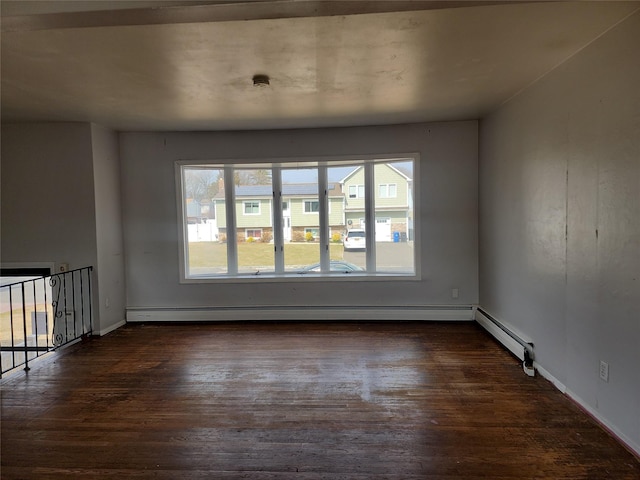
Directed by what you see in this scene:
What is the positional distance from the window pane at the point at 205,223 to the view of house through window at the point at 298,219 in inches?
0.5

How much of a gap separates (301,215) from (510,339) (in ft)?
9.10

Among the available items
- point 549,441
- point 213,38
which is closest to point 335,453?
point 549,441

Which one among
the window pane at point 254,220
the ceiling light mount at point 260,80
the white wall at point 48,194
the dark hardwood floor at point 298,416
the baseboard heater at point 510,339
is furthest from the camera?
the window pane at point 254,220

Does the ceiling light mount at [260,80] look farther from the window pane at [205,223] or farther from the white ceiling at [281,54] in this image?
the window pane at [205,223]

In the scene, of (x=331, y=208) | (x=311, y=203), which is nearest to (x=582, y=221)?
(x=331, y=208)

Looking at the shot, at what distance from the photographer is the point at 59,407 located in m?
2.58

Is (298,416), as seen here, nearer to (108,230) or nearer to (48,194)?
(108,230)

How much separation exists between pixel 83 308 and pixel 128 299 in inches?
22.3

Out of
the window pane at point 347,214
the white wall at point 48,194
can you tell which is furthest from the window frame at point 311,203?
the white wall at point 48,194

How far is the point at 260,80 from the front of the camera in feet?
8.81

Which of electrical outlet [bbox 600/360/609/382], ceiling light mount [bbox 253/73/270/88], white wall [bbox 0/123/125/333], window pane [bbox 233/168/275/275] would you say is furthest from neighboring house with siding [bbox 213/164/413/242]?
electrical outlet [bbox 600/360/609/382]

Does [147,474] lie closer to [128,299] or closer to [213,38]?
[213,38]

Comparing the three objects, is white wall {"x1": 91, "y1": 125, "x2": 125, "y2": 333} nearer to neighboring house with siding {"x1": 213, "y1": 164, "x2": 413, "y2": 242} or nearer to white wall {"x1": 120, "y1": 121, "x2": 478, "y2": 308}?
white wall {"x1": 120, "y1": 121, "x2": 478, "y2": 308}

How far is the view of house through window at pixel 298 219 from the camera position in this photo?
179 inches
